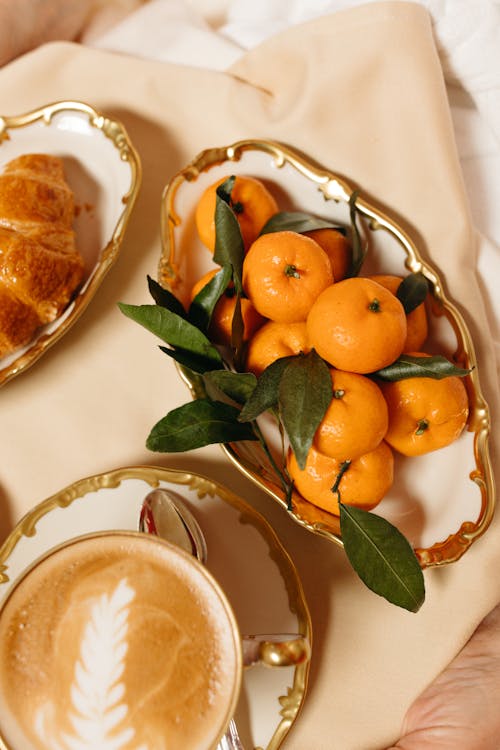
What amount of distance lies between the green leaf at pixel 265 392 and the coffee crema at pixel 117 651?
17 cm

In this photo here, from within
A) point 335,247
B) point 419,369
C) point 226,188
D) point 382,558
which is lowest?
point 382,558

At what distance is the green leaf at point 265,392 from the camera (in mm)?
703

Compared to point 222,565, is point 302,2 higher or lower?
higher

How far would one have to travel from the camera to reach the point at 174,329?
762mm

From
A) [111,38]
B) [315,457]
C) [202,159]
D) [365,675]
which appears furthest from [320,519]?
[111,38]

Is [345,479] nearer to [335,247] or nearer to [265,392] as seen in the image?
[265,392]

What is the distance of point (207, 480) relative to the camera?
81 cm

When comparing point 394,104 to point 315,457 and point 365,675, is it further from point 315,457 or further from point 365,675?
point 365,675

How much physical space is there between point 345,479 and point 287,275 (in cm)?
25

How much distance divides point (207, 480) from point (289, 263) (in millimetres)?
293

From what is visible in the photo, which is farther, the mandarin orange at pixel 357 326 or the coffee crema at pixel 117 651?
the mandarin orange at pixel 357 326

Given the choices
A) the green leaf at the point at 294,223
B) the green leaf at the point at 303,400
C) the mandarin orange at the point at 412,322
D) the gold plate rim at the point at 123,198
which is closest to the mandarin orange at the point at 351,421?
the green leaf at the point at 303,400

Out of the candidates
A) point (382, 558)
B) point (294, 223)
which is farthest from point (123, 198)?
point (382, 558)

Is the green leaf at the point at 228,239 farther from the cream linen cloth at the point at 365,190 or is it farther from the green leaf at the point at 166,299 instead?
the cream linen cloth at the point at 365,190
